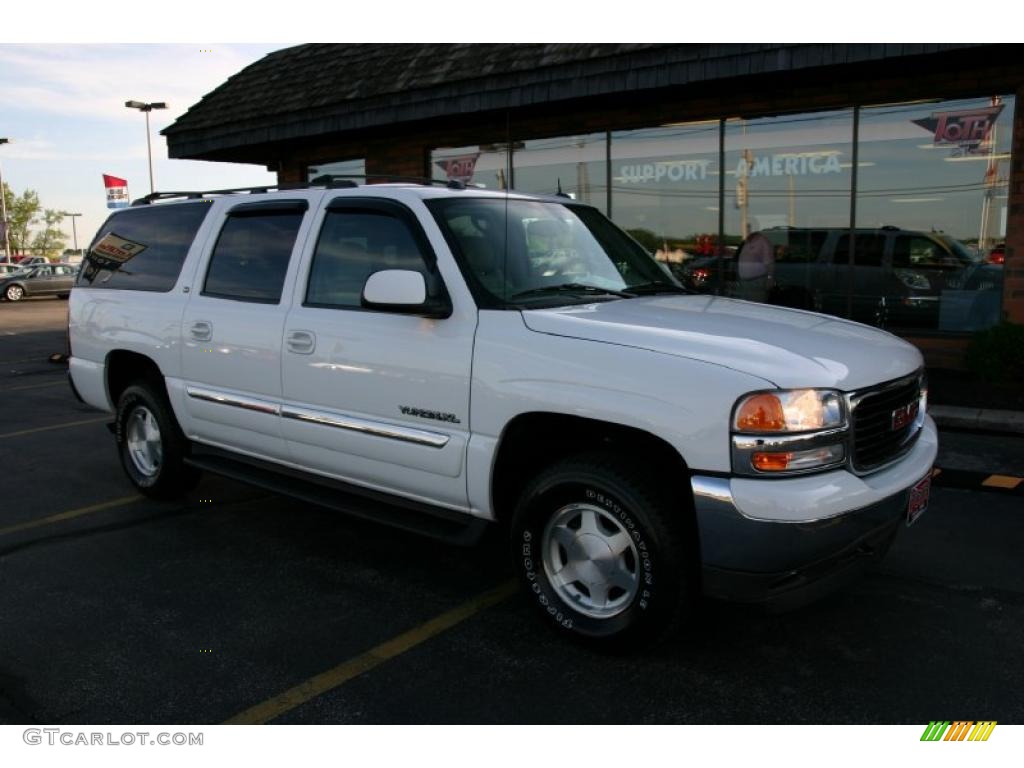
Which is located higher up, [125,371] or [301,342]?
[301,342]

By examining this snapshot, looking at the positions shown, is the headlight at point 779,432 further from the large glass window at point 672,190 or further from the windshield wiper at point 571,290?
the large glass window at point 672,190

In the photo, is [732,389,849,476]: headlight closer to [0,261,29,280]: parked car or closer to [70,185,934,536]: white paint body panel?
[70,185,934,536]: white paint body panel

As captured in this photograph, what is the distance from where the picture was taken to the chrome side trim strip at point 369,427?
3840 mm

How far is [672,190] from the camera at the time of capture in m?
11.5

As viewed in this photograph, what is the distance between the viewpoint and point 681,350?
319 cm

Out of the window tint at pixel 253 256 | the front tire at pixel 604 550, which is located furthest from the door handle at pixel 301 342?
the front tire at pixel 604 550

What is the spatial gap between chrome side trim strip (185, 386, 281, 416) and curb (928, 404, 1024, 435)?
556 cm

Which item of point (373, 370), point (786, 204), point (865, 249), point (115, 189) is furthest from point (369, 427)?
point (115, 189)

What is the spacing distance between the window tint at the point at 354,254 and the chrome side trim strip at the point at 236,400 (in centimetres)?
61

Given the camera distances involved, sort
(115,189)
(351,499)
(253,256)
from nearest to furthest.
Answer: (351,499), (253,256), (115,189)

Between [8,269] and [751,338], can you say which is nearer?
[751,338]

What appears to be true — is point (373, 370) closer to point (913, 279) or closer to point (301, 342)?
point (301, 342)

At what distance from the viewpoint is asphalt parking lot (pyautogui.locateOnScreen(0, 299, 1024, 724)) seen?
308 centimetres

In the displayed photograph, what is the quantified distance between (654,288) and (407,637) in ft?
6.84
